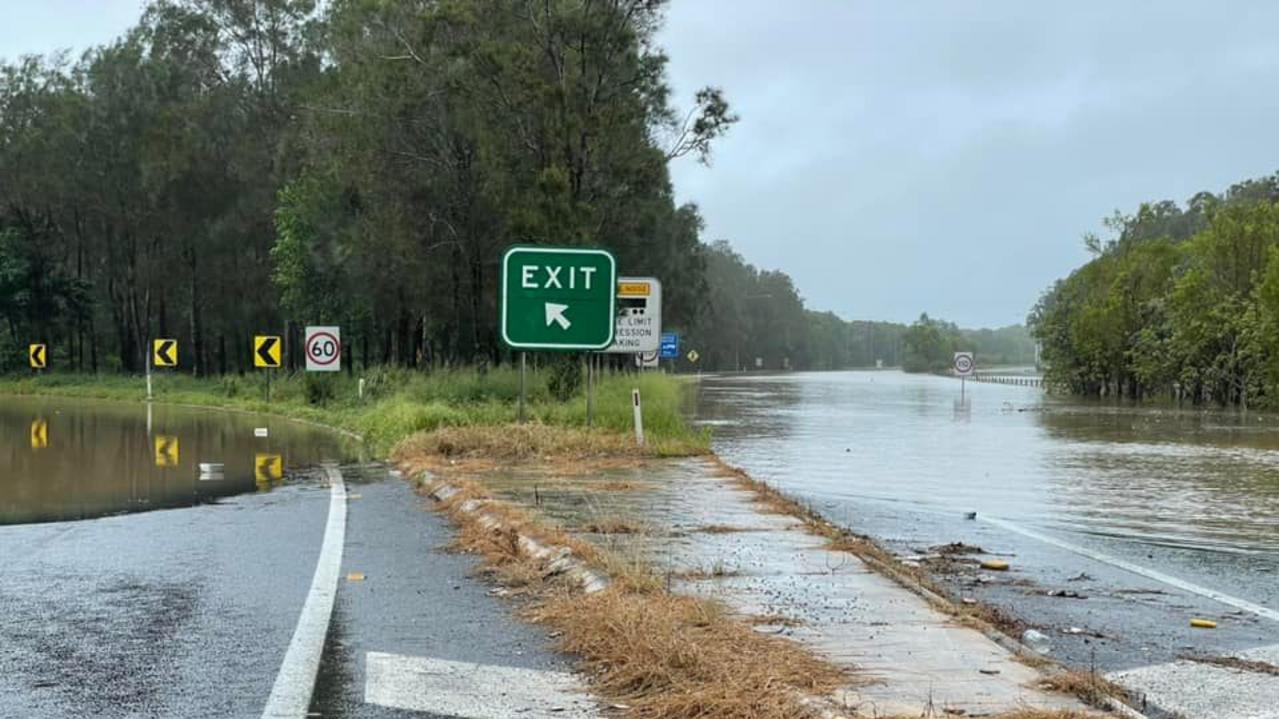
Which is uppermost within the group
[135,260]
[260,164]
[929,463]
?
[260,164]

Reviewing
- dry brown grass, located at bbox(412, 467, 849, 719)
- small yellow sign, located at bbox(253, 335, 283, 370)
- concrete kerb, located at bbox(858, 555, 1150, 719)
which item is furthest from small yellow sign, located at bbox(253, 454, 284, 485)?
small yellow sign, located at bbox(253, 335, 283, 370)

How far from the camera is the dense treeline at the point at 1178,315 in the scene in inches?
2180

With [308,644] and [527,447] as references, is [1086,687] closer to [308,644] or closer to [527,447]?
[308,644]

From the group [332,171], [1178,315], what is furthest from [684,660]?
[1178,315]

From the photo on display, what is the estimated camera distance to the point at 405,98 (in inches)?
1379

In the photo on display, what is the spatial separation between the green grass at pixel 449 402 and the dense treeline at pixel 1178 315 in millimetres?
36435

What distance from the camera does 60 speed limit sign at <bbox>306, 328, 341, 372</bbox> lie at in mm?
31719

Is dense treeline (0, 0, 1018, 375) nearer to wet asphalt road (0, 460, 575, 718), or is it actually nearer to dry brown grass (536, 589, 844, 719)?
wet asphalt road (0, 460, 575, 718)

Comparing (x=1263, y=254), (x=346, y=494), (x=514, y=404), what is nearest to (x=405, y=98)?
(x=514, y=404)

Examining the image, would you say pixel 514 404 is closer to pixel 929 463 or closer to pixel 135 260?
pixel 929 463

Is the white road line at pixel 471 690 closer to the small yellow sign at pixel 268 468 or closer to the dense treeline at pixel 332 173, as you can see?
the small yellow sign at pixel 268 468

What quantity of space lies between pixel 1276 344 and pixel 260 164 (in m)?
46.8

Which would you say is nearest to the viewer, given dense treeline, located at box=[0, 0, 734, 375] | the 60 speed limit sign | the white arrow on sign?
the white arrow on sign

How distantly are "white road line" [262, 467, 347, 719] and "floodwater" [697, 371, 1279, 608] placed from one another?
5667mm
